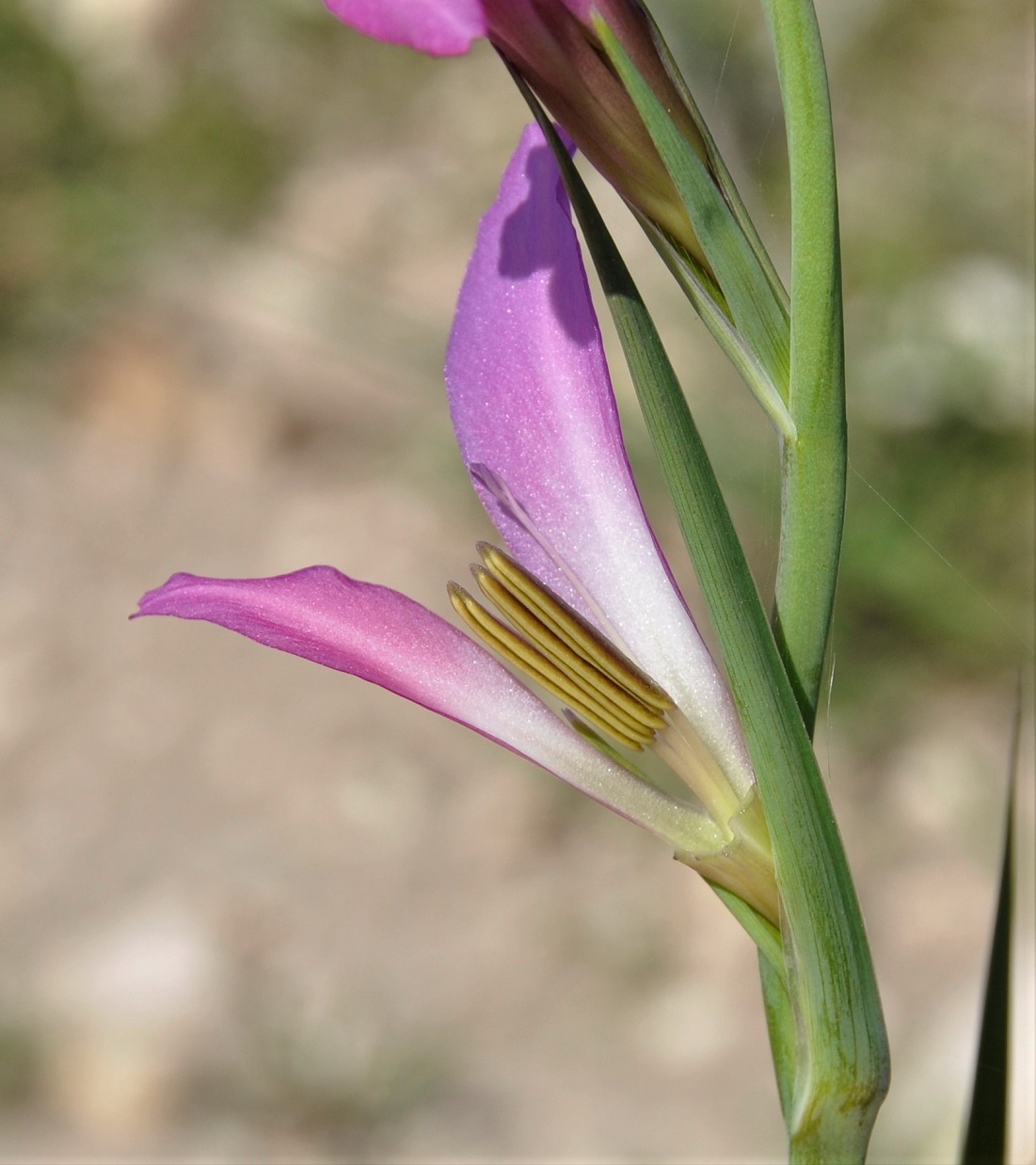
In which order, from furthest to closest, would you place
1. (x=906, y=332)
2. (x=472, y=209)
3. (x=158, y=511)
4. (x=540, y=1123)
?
(x=472, y=209)
(x=158, y=511)
(x=906, y=332)
(x=540, y=1123)

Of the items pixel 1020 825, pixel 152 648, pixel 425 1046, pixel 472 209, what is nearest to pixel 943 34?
pixel 472 209

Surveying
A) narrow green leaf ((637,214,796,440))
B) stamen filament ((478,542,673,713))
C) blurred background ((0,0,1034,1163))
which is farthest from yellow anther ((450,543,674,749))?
blurred background ((0,0,1034,1163))

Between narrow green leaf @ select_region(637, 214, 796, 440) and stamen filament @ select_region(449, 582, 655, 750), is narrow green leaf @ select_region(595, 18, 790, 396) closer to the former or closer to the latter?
narrow green leaf @ select_region(637, 214, 796, 440)

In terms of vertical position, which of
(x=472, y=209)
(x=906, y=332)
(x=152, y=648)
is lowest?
(x=152, y=648)

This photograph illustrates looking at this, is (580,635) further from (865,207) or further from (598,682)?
(865,207)

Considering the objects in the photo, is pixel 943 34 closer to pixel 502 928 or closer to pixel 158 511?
pixel 158 511

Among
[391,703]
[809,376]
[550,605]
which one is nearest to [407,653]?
[550,605]

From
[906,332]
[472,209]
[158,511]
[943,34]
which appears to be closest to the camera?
[906,332]

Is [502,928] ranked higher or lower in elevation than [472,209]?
lower

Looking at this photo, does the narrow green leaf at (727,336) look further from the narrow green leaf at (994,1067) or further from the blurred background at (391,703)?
the blurred background at (391,703)
